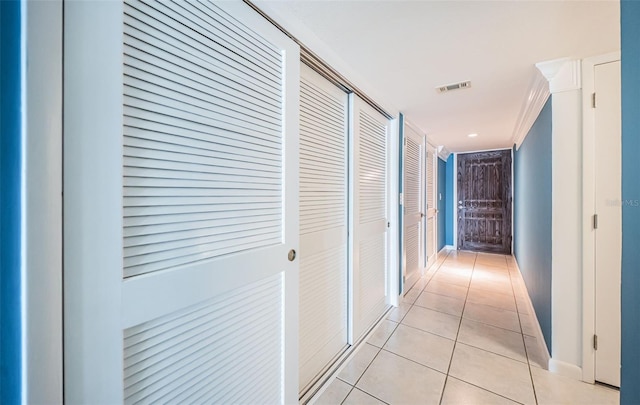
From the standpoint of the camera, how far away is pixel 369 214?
2246 mm

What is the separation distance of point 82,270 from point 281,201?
29.6 inches

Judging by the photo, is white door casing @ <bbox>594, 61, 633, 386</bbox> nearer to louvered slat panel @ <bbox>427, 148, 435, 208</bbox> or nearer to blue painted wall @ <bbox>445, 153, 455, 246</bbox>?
louvered slat panel @ <bbox>427, 148, 435, 208</bbox>

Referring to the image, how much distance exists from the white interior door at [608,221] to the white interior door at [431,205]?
243 cm

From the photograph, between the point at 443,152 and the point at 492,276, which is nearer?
the point at 492,276

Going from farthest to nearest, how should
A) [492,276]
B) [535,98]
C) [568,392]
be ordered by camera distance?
[492,276] < [535,98] < [568,392]

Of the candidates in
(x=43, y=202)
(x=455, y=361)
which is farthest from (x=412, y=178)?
(x=43, y=202)

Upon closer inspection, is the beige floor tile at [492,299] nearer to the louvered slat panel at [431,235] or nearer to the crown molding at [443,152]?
the louvered slat panel at [431,235]

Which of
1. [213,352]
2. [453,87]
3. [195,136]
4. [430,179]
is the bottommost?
[213,352]

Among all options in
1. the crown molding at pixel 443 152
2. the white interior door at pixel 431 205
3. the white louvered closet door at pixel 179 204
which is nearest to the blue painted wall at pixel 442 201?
the crown molding at pixel 443 152

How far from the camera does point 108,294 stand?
0.67m

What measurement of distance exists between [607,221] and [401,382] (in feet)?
5.48

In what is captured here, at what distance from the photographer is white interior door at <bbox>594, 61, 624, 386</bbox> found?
157 centimetres

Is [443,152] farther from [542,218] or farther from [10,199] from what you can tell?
[10,199]

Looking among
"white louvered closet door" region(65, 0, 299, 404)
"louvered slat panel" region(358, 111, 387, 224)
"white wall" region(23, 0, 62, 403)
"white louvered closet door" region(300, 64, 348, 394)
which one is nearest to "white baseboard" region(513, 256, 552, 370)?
"white louvered closet door" region(300, 64, 348, 394)
